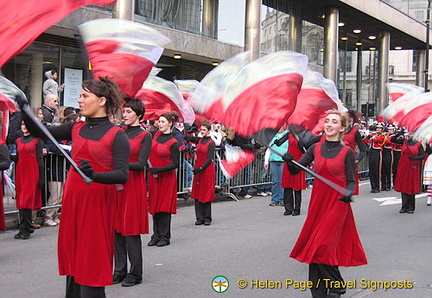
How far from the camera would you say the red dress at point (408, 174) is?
12.1m

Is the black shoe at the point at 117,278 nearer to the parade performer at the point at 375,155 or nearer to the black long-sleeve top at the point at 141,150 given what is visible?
the black long-sleeve top at the point at 141,150

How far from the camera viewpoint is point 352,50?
123 feet

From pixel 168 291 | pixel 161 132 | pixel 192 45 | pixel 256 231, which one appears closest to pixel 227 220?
pixel 256 231

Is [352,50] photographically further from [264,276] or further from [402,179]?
[264,276]

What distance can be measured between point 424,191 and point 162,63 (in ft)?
32.5

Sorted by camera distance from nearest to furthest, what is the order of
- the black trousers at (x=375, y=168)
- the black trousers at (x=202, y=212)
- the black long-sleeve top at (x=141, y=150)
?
1. the black long-sleeve top at (x=141, y=150)
2. the black trousers at (x=202, y=212)
3. the black trousers at (x=375, y=168)

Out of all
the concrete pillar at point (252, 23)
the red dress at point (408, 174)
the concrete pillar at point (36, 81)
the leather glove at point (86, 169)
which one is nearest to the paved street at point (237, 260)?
the red dress at point (408, 174)

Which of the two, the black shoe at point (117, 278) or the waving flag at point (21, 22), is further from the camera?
the black shoe at point (117, 278)

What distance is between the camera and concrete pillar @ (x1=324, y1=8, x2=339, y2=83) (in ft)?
87.9

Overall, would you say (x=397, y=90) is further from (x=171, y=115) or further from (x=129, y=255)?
(x=129, y=255)

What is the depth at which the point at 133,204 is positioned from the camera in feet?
21.2

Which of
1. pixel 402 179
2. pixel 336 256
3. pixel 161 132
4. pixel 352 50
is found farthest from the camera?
pixel 352 50

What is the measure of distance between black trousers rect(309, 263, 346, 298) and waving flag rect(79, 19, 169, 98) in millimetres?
2395

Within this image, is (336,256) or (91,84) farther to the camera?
(336,256)
